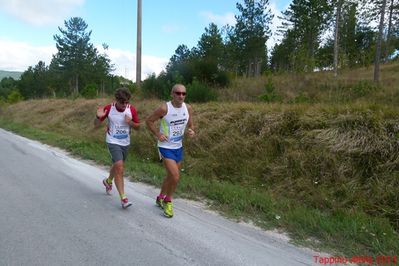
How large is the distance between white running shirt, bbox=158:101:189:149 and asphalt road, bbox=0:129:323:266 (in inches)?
41.3

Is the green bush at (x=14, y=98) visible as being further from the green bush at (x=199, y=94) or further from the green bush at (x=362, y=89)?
the green bush at (x=362, y=89)

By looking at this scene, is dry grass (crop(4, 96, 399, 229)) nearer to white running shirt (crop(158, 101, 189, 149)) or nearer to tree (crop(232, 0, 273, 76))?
white running shirt (crop(158, 101, 189, 149))

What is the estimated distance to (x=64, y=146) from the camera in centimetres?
1145

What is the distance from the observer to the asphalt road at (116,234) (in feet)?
11.4

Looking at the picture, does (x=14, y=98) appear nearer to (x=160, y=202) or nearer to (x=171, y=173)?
(x=160, y=202)

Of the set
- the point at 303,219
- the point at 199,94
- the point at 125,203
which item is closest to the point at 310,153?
the point at 303,219

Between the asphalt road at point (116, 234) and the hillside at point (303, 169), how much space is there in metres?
0.58

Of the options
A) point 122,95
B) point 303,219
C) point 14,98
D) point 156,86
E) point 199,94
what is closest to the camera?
point 303,219

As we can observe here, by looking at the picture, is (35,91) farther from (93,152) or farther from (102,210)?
(102,210)

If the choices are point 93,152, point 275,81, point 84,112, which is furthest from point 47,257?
point 84,112

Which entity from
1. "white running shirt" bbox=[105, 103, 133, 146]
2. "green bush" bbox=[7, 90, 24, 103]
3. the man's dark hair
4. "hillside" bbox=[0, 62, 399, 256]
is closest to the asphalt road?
"hillside" bbox=[0, 62, 399, 256]

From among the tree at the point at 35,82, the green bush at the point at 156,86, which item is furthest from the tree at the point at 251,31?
the tree at the point at 35,82

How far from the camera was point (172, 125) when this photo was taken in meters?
4.73

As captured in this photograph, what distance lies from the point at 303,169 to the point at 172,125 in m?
2.88
